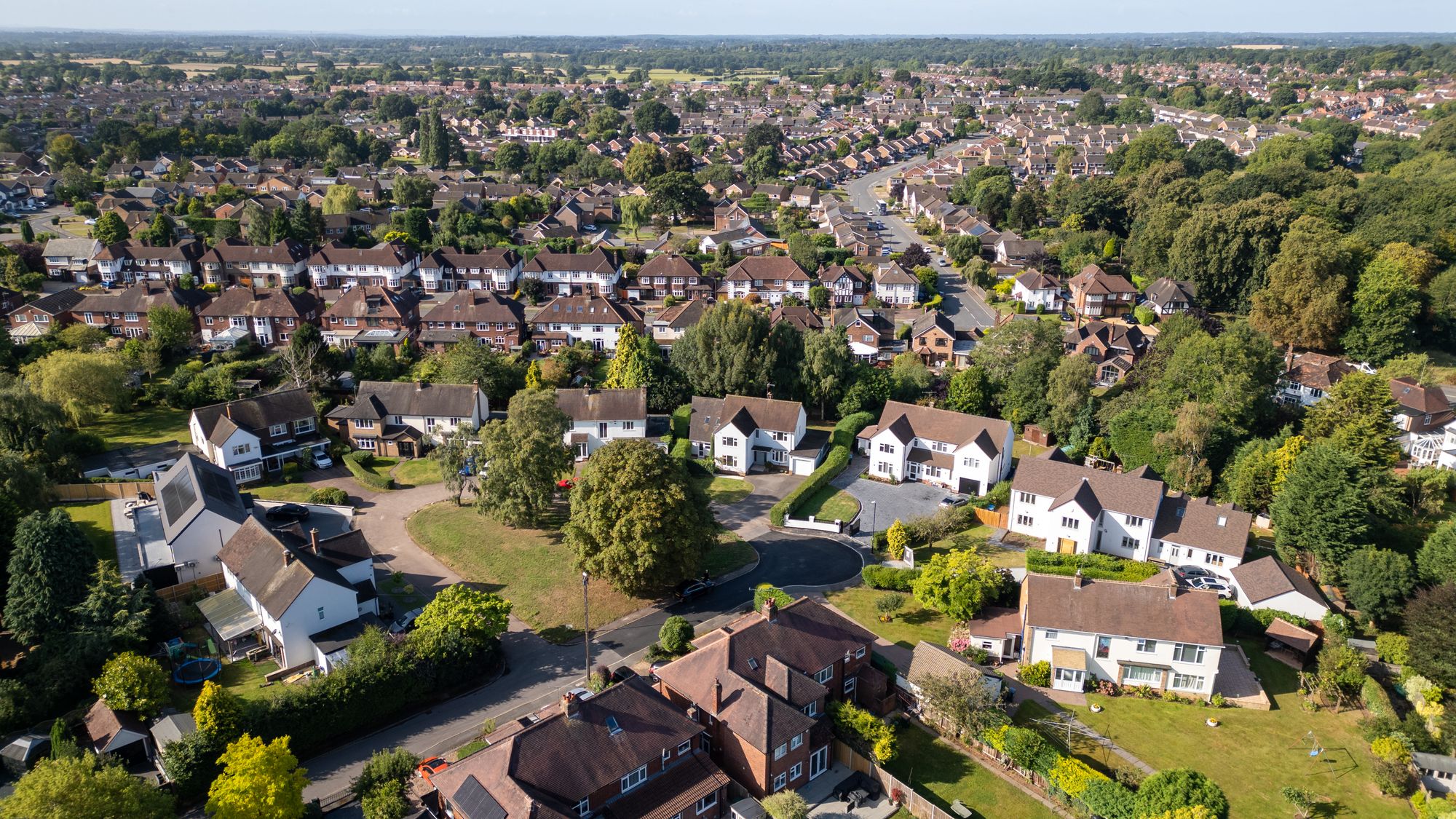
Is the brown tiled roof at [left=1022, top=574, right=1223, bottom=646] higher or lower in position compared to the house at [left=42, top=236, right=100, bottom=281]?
lower

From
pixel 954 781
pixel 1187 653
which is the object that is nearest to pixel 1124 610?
pixel 1187 653

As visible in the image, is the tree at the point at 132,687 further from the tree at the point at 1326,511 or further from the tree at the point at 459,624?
the tree at the point at 1326,511

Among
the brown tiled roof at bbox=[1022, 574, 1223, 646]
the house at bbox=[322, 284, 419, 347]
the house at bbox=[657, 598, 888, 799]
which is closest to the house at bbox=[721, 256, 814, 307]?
the house at bbox=[322, 284, 419, 347]

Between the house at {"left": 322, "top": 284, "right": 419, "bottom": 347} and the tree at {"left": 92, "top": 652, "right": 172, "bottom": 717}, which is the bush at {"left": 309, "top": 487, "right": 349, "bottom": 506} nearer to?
the tree at {"left": 92, "top": 652, "right": 172, "bottom": 717}

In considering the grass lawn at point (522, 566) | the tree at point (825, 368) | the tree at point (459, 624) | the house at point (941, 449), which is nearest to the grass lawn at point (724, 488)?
the house at point (941, 449)

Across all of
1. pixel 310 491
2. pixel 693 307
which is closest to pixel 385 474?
pixel 310 491

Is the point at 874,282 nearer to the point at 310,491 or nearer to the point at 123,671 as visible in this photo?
the point at 310,491
